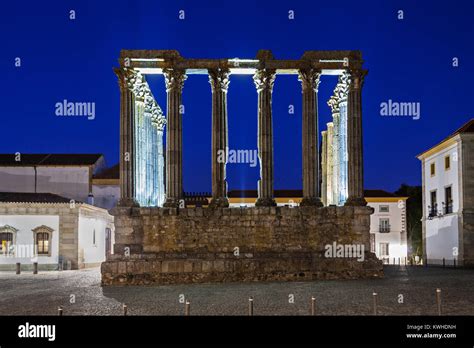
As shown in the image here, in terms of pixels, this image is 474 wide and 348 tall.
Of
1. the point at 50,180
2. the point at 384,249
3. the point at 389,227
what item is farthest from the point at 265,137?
the point at 389,227

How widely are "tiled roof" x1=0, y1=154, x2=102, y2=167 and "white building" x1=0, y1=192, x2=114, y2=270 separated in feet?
31.4

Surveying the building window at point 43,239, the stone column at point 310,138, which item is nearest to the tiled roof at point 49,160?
the building window at point 43,239

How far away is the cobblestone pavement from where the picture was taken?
15.5 m

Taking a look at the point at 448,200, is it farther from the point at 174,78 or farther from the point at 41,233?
the point at 41,233

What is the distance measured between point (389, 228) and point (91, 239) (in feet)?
102

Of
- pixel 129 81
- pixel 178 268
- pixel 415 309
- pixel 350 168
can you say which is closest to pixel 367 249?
pixel 350 168

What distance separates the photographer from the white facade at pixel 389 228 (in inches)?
2317

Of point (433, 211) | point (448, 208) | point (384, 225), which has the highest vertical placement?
point (448, 208)

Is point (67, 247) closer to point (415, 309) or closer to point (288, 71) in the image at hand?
point (288, 71)

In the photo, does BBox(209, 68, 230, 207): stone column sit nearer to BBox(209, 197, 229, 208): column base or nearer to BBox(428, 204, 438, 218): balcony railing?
BBox(209, 197, 229, 208): column base

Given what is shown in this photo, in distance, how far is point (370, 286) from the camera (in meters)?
21.6

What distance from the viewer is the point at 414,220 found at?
62812 mm

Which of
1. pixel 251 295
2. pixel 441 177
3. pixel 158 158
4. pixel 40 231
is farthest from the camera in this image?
pixel 441 177

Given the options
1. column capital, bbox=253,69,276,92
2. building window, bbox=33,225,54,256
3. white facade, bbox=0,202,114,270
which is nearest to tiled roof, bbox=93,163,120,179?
white facade, bbox=0,202,114,270
